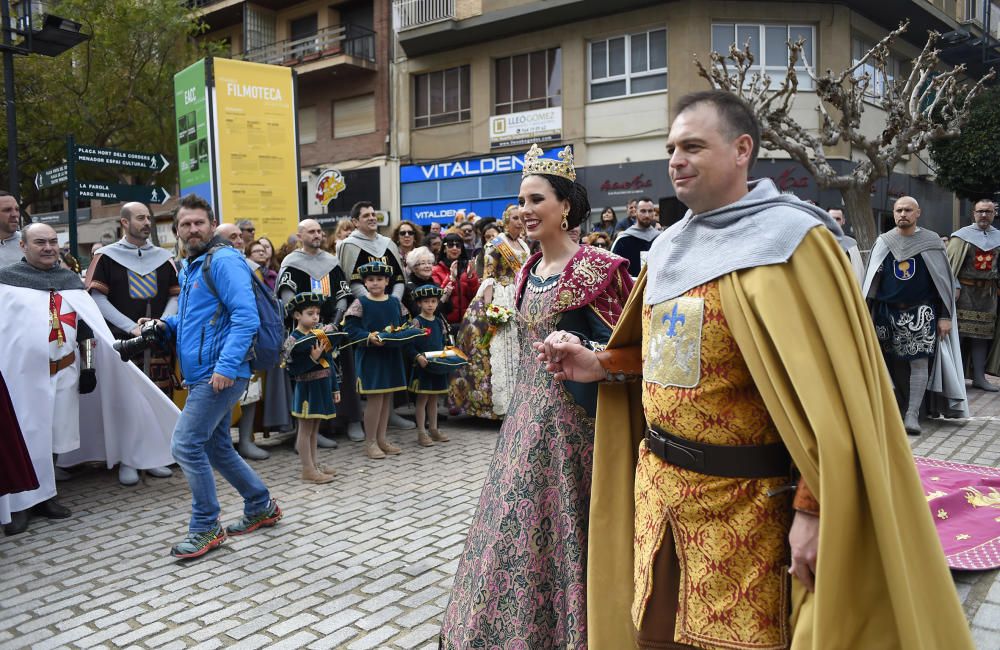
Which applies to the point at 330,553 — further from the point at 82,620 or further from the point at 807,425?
the point at 807,425

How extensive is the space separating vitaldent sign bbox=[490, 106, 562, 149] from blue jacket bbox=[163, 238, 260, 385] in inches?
711

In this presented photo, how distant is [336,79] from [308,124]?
76.8 inches

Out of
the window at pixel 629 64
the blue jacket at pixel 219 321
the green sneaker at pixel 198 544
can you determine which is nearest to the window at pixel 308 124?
the window at pixel 629 64

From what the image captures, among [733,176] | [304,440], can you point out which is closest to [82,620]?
[304,440]

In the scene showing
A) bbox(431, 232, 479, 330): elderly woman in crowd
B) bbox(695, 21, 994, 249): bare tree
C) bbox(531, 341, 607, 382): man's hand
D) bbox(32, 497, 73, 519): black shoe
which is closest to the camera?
bbox(531, 341, 607, 382): man's hand

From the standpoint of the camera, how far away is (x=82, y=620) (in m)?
3.93

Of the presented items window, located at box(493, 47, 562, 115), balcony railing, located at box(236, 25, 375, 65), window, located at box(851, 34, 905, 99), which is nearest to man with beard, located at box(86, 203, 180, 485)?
window, located at box(493, 47, 562, 115)

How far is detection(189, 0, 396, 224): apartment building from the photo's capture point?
83.5 feet

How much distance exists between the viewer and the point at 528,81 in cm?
2256

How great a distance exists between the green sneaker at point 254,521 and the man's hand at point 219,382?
1.07 meters

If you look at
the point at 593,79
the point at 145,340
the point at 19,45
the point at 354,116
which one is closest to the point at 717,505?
the point at 145,340

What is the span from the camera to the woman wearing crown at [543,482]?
2953 mm

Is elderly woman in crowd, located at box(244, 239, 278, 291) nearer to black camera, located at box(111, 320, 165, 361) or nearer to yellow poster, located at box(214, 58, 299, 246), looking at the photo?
yellow poster, located at box(214, 58, 299, 246)

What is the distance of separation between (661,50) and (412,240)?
45.2 feet
